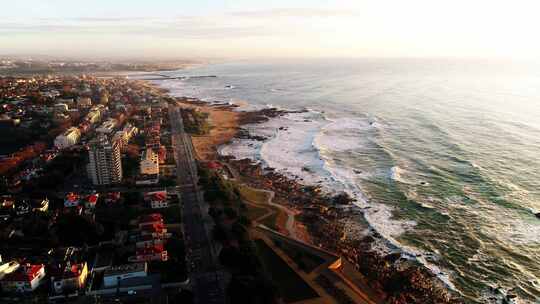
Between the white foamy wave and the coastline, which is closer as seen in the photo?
the coastline

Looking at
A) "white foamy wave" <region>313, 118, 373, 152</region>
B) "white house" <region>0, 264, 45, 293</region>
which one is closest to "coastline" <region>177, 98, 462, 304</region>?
"white foamy wave" <region>313, 118, 373, 152</region>

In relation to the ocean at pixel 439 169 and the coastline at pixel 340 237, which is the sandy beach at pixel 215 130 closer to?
the coastline at pixel 340 237

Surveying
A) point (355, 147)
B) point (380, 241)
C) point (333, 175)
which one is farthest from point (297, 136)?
point (380, 241)

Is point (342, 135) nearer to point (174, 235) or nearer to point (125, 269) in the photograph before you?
point (174, 235)

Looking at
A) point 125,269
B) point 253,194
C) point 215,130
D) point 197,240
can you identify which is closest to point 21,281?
point 125,269

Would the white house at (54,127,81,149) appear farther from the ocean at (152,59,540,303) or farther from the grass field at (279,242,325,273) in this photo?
the grass field at (279,242,325,273)
